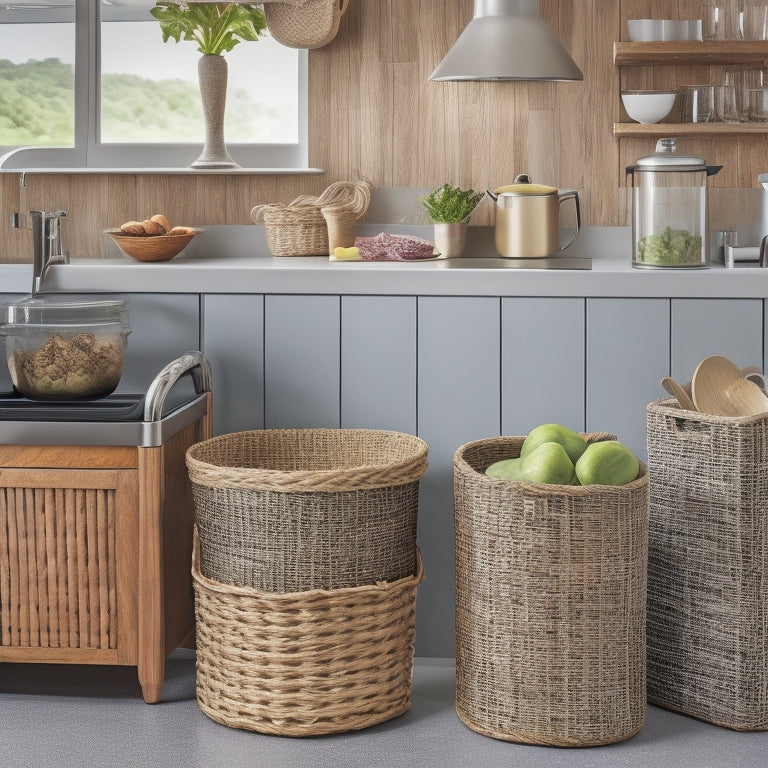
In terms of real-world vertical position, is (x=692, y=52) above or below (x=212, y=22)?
below

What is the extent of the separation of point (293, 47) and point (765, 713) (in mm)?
2117

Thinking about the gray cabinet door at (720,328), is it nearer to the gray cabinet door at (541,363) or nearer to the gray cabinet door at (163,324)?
the gray cabinet door at (541,363)

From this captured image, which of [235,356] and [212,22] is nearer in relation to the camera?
[235,356]

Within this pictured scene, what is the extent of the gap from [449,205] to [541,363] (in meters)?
0.62

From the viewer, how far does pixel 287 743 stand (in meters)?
2.13

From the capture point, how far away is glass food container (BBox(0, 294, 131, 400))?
7.82 ft

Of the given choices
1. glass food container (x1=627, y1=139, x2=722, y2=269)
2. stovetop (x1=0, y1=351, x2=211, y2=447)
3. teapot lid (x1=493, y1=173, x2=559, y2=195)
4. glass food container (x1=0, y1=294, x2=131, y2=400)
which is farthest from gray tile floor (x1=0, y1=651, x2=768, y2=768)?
teapot lid (x1=493, y1=173, x2=559, y2=195)

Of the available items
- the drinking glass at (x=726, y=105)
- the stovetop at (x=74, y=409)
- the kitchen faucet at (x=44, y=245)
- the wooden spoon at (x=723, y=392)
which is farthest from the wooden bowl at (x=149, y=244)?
the drinking glass at (x=726, y=105)

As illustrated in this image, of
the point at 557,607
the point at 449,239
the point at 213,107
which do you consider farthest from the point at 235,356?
the point at 557,607

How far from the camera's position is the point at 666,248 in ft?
8.32

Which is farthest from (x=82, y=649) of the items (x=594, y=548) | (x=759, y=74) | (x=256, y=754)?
(x=759, y=74)

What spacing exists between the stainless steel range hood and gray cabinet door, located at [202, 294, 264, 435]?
0.80 meters

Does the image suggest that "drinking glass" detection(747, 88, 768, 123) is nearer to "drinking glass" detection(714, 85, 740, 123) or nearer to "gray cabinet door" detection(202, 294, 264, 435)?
"drinking glass" detection(714, 85, 740, 123)

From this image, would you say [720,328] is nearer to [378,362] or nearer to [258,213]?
[378,362]
